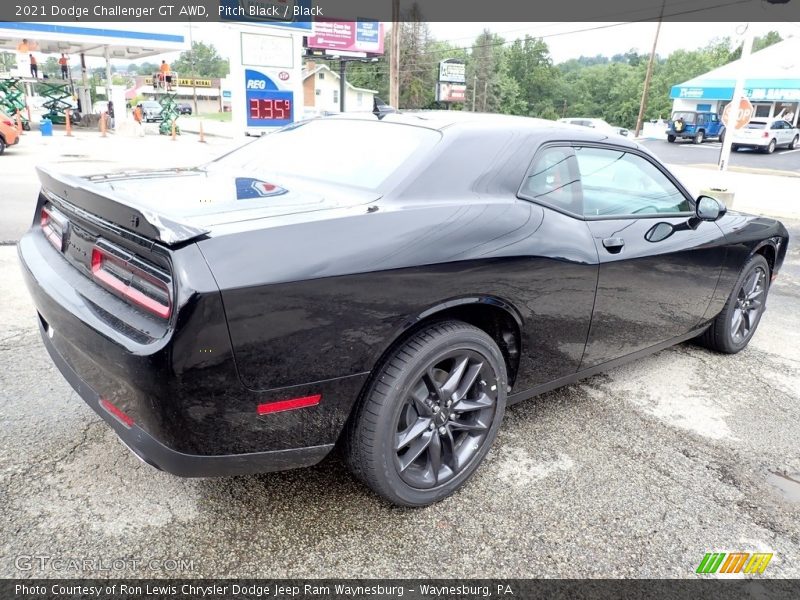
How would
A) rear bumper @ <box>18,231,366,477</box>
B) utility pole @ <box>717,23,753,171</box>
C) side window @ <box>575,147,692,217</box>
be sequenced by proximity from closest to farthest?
1. rear bumper @ <box>18,231,366,477</box>
2. side window @ <box>575,147,692,217</box>
3. utility pole @ <box>717,23,753,171</box>

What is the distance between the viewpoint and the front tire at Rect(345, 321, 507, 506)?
219cm

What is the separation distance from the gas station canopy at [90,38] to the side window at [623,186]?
28.7 metres

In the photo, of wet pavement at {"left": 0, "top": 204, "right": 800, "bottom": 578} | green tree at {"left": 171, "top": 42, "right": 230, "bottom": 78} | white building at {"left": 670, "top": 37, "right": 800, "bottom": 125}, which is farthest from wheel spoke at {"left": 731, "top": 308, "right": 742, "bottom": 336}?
A: green tree at {"left": 171, "top": 42, "right": 230, "bottom": 78}

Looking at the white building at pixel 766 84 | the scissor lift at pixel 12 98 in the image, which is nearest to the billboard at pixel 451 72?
the white building at pixel 766 84

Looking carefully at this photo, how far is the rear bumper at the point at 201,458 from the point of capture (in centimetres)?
192

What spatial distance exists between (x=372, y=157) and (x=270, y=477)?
146 centimetres

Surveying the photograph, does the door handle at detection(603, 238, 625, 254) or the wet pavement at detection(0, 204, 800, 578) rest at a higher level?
the door handle at detection(603, 238, 625, 254)

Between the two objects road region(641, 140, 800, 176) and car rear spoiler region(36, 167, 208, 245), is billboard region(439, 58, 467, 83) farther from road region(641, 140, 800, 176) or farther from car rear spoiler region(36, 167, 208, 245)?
car rear spoiler region(36, 167, 208, 245)

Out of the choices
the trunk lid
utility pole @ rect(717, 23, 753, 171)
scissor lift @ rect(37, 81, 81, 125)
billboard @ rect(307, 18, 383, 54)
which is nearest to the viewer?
the trunk lid

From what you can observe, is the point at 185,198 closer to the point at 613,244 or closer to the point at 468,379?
the point at 468,379

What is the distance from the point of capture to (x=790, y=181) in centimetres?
1802

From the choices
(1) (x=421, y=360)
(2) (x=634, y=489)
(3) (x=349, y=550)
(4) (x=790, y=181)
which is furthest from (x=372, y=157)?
(4) (x=790, y=181)

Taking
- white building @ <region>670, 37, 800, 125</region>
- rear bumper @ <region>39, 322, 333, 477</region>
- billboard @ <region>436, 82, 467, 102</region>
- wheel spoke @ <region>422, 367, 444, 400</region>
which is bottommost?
rear bumper @ <region>39, 322, 333, 477</region>

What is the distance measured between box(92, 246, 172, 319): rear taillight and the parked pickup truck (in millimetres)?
38660
